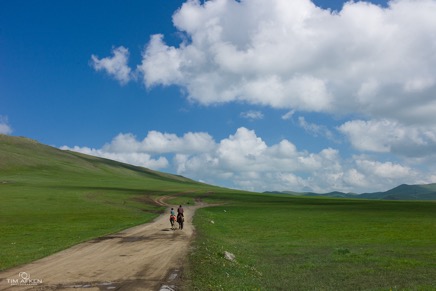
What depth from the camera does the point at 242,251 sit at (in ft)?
114

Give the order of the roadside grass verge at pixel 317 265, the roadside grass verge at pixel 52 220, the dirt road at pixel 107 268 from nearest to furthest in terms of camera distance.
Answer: the dirt road at pixel 107 268 → the roadside grass verge at pixel 317 265 → the roadside grass verge at pixel 52 220

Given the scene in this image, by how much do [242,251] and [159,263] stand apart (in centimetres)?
1126

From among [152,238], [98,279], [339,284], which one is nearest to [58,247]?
[152,238]

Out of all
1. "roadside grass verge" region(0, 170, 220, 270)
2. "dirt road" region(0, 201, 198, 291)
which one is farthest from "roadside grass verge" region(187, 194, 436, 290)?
"roadside grass verge" region(0, 170, 220, 270)

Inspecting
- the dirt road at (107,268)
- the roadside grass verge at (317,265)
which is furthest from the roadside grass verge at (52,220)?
the roadside grass verge at (317,265)

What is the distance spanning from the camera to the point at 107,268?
2356 cm

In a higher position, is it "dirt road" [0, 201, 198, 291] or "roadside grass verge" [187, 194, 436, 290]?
"dirt road" [0, 201, 198, 291]

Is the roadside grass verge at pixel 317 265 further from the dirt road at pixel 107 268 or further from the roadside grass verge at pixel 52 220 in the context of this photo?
the roadside grass verge at pixel 52 220

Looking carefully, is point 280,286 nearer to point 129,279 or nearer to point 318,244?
point 129,279

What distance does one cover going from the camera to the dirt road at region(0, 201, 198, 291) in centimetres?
1930

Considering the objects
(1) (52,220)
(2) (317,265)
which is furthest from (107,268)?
(1) (52,220)

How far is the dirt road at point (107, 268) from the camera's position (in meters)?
19.3

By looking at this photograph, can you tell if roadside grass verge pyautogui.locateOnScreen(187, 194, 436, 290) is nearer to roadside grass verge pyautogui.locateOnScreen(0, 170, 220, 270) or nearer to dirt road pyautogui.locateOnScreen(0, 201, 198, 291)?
dirt road pyautogui.locateOnScreen(0, 201, 198, 291)

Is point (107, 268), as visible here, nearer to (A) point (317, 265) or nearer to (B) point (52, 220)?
(A) point (317, 265)
